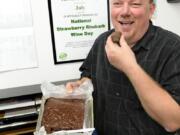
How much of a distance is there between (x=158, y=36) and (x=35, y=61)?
2.14ft

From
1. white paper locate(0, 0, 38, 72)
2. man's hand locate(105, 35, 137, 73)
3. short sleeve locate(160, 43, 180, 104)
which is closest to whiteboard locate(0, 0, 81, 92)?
white paper locate(0, 0, 38, 72)

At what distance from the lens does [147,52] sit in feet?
4.26

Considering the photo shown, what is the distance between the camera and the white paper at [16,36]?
142 cm

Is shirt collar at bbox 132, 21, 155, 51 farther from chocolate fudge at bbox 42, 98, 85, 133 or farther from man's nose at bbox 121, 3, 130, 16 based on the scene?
chocolate fudge at bbox 42, 98, 85, 133

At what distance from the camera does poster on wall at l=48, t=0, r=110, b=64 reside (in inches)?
→ 59.6

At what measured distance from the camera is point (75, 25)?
1550mm

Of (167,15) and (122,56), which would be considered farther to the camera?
(167,15)

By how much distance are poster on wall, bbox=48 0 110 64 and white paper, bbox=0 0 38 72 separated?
124 mm

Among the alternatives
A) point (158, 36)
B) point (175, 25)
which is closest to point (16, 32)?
point (158, 36)

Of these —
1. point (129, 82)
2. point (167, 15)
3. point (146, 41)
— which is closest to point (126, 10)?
point (146, 41)

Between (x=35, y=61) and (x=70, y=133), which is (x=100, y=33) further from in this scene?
(x=70, y=133)

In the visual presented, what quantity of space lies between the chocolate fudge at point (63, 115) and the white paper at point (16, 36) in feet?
1.09

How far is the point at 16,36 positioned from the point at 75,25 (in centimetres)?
32

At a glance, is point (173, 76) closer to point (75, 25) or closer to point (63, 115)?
point (63, 115)
